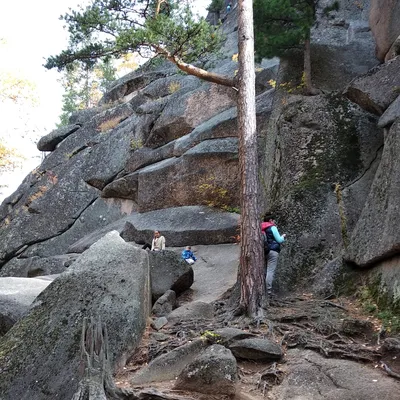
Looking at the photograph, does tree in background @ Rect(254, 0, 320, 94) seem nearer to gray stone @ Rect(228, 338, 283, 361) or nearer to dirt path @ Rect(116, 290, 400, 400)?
dirt path @ Rect(116, 290, 400, 400)

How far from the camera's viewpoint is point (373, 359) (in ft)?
18.3

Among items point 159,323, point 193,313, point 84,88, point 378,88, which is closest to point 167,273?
point 193,313

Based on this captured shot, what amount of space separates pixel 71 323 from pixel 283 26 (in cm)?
1065

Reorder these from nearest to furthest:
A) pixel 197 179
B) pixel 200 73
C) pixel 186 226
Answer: pixel 200 73 < pixel 186 226 < pixel 197 179

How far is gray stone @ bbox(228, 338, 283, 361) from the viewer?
6.07 metres

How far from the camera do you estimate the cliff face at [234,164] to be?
30.7ft

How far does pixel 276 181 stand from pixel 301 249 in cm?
293

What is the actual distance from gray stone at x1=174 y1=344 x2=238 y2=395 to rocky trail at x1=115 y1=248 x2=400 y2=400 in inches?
3.0

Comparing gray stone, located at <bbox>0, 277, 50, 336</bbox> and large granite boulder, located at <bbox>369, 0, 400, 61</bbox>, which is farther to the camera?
large granite boulder, located at <bbox>369, 0, 400, 61</bbox>

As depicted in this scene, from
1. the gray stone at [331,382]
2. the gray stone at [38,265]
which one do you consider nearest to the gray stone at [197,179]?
the gray stone at [38,265]

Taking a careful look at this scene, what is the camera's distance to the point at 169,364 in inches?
247

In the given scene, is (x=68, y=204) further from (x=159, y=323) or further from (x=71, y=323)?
(x=71, y=323)

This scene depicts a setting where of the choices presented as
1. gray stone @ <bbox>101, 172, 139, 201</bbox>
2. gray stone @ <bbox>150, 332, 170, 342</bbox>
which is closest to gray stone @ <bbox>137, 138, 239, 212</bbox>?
gray stone @ <bbox>101, 172, 139, 201</bbox>

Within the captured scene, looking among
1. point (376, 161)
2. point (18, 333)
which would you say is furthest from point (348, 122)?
point (18, 333)
